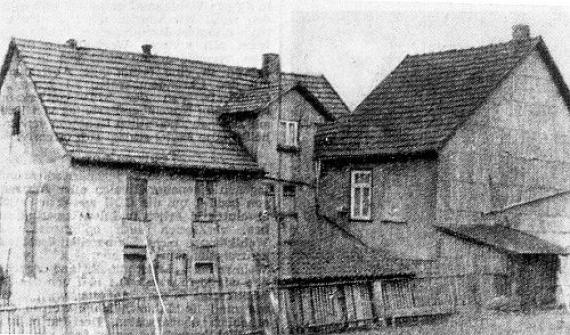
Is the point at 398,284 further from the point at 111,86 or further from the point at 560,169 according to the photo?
the point at 111,86

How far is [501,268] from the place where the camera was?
28.4 metres

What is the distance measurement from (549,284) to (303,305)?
906cm

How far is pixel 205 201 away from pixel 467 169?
8012mm

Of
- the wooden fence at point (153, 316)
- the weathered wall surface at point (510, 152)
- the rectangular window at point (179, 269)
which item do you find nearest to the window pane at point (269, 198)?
the rectangular window at point (179, 269)

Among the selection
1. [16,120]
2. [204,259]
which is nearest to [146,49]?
[16,120]

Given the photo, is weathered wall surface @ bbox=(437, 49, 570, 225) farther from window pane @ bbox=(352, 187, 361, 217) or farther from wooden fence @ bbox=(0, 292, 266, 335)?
wooden fence @ bbox=(0, 292, 266, 335)

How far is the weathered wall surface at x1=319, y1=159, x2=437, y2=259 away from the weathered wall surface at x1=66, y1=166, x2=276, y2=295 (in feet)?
9.36

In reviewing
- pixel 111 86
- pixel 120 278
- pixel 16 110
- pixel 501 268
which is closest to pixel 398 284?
pixel 501 268

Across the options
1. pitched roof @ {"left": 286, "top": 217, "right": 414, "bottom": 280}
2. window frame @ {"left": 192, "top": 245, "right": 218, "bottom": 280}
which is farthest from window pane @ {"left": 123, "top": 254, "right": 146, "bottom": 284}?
pitched roof @ {"left": 286, "top": 217, "right": 414, "bottom": 280}

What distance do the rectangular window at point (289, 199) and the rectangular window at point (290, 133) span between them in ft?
4.68

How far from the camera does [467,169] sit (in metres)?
30.2

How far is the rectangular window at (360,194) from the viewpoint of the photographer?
1242 inches

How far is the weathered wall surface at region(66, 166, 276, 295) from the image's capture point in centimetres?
2791

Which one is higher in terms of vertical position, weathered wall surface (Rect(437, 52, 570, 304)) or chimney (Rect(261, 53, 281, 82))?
chimney (Rect(261, 53, 281, 82))
